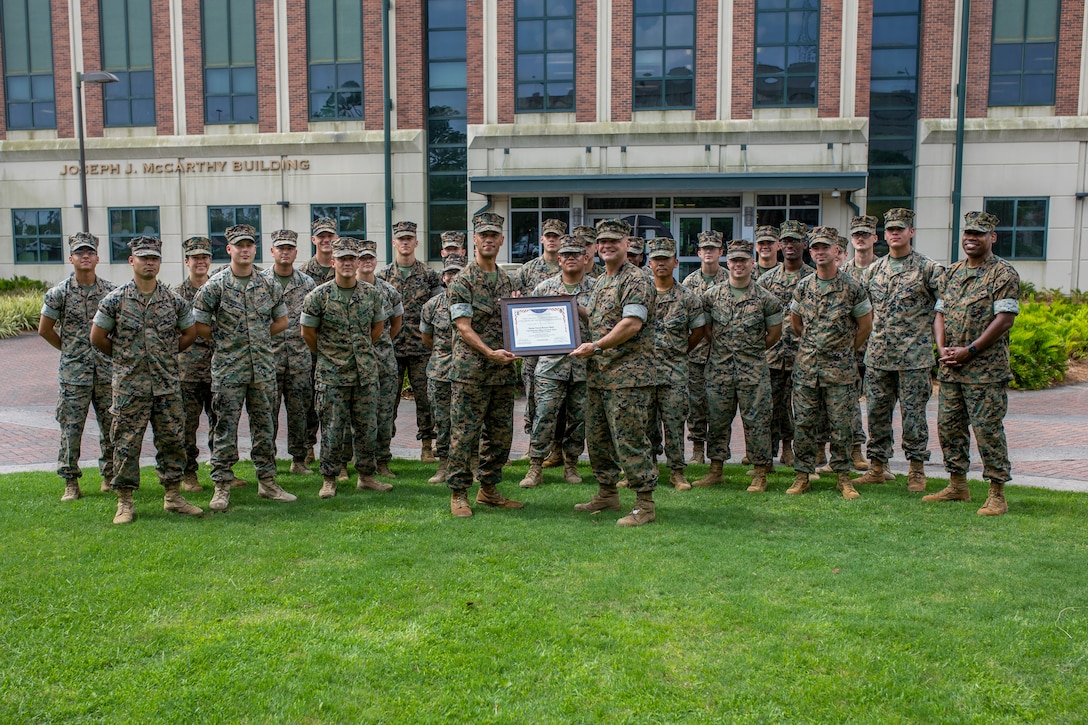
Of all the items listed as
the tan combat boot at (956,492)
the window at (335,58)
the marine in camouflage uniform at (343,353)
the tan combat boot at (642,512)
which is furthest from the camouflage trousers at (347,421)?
the window at (335,58)

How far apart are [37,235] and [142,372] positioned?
1020 inches

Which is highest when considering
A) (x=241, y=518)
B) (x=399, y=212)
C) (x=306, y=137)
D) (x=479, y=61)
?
(x=479, y=61)

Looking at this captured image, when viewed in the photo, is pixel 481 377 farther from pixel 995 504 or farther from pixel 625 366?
pixel 995 504

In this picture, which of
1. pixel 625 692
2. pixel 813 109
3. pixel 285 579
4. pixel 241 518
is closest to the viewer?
pixel 625 692

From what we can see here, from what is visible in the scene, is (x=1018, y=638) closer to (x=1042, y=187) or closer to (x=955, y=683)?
(x=955, y=683)

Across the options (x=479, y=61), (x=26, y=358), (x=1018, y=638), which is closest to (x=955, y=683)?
(x=1018, y=638)

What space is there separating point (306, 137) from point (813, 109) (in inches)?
570

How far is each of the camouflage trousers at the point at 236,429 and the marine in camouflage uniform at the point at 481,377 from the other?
5.64 feet

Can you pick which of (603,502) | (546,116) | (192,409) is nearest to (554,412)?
(603,502)

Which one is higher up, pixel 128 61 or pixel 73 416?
pixel 128 61

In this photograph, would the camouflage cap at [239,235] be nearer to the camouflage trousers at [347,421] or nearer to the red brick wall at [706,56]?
the camouflage trousers at [347,421]

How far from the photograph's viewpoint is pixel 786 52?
81.5 feet

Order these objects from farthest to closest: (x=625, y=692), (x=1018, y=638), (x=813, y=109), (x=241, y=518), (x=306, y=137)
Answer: (x=306, y=137) → (x=813, y=109) → (x=241, y=518) → (x=1018, y=638) → (x=625, y=692)

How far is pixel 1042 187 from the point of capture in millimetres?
24922
